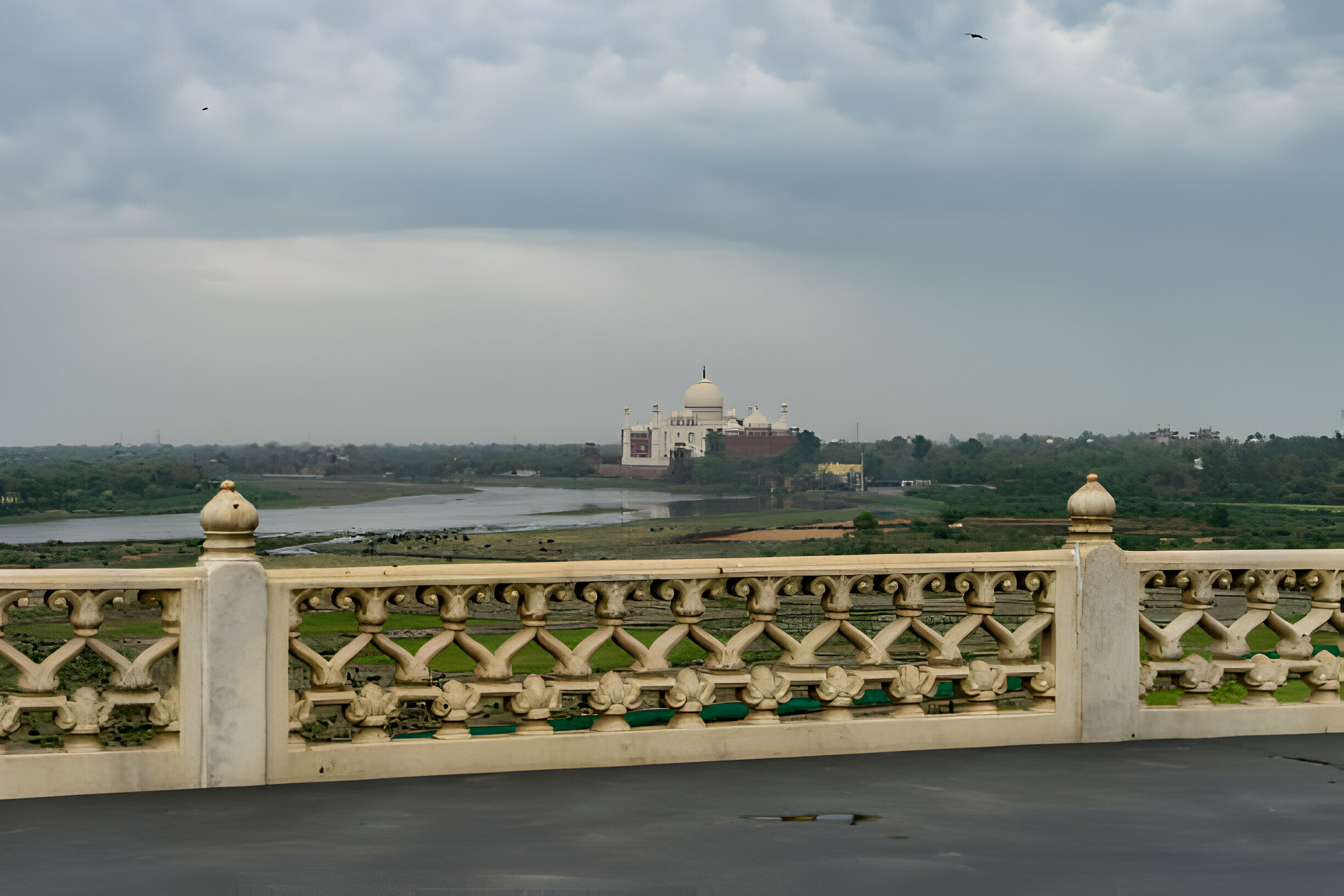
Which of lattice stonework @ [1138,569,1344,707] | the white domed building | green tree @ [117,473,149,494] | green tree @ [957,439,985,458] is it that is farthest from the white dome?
lattice stonework @ [1138,569,1344,707]

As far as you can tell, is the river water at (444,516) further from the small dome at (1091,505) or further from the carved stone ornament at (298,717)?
the small dome at (1091,505)

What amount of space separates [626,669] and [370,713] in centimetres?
137

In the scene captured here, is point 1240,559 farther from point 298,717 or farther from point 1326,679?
point 298,717

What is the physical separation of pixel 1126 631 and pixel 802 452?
11531 cm

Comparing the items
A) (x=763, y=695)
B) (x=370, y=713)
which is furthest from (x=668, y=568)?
(x=370, y=713)

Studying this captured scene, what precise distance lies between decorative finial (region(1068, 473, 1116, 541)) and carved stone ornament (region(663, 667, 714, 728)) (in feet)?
7.44

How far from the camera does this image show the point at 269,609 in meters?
5.76

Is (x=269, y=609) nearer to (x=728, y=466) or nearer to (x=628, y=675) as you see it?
(x=628, y=675)

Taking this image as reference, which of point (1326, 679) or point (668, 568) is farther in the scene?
point (1326, 679)

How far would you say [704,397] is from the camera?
135 metres

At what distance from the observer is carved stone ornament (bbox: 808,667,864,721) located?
6.37 meters

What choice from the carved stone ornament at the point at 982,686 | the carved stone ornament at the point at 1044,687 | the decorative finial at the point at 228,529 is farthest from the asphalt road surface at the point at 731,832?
the decorative finial at the point at 228,529

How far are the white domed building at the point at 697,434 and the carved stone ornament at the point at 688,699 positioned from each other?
121 m

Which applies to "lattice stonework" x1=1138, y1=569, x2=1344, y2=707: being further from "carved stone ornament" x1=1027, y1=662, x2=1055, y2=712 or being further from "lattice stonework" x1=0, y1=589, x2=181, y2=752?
"lattice stonework" x1=0, y1=589, x2=181, y2=752
